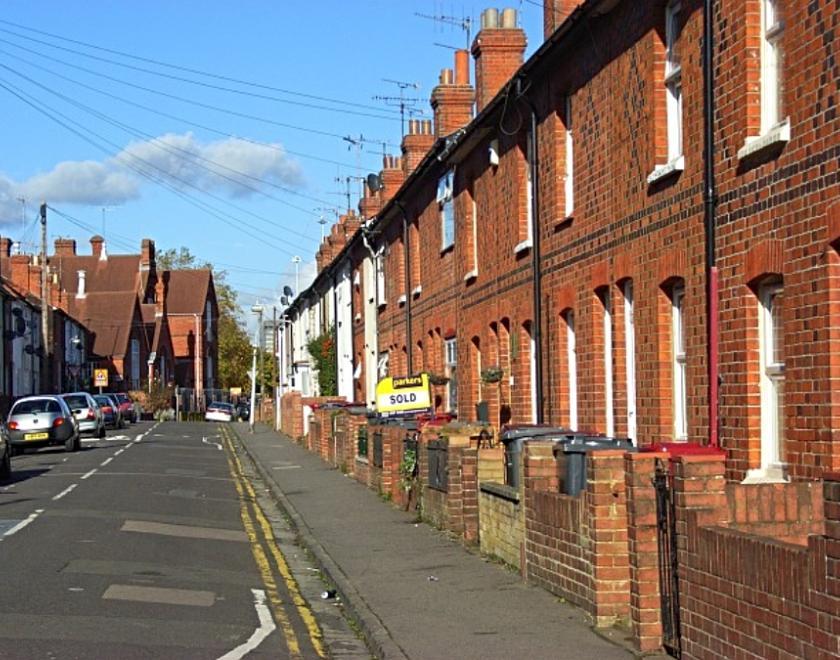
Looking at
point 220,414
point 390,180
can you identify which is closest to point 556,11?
point 390,180

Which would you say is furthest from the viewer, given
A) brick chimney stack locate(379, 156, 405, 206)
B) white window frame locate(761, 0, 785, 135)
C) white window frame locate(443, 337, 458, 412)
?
brick chimney stack locate(379, 156, 405, 206)

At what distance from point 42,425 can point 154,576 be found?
25.9 m

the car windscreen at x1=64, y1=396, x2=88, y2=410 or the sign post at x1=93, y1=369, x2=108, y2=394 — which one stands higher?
the sign post at x1=93, y1=369, x2=108, y2=394

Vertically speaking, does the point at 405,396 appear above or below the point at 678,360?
below

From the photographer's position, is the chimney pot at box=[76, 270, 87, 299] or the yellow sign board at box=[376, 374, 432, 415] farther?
the chimney pot at box=[76, 270, 87, 299]

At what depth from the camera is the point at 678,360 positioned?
1408 centimetres

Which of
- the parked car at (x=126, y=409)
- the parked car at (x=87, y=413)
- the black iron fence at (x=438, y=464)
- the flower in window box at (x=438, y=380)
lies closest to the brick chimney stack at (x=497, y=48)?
the flower in window box at (x=438, y=380)

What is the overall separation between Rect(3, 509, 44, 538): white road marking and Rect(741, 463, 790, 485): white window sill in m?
9.44

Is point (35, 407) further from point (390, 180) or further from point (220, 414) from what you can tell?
point (220, 414)

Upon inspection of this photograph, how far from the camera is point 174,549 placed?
16.0m

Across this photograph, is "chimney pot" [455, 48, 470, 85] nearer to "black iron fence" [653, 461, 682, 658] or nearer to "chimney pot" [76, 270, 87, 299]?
"black iron fence" [653, 461, 682, 658]

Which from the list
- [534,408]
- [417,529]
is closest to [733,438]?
[417,529]

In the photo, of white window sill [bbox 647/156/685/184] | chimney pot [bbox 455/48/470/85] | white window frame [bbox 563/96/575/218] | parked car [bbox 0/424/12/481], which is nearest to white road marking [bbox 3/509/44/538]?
parked car [bbox 0/424/12/481]

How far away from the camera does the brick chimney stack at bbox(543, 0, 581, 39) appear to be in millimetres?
19484
